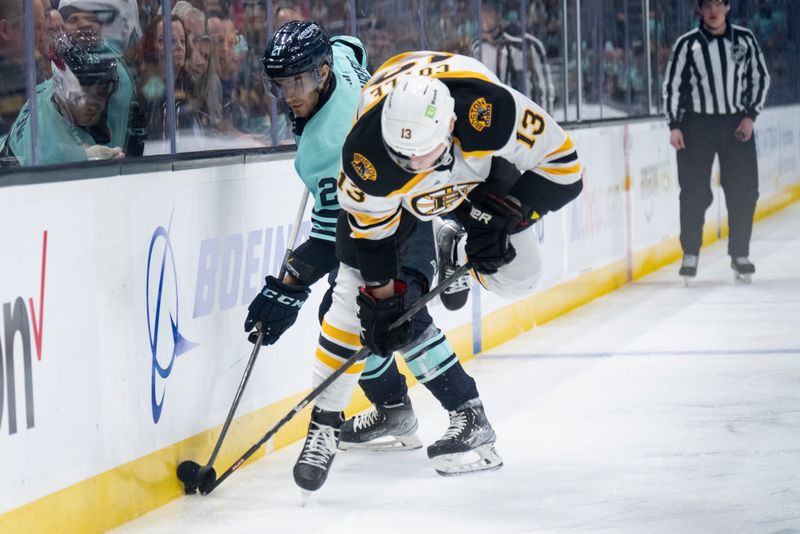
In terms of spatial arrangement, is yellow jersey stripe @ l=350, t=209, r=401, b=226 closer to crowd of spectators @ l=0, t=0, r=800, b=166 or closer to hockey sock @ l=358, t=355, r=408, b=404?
crowd of spectators @ l=0, t=0, r=800, b=166

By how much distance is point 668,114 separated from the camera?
808 cm

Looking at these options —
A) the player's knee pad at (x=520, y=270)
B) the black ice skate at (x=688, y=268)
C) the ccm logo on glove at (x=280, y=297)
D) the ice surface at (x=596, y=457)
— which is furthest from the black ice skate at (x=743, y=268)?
the ccm logo on glove at (x=280, y=297)

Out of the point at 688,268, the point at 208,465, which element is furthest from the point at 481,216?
the point at 688,268

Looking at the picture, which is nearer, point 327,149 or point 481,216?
point 481,216

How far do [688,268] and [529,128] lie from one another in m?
4.54

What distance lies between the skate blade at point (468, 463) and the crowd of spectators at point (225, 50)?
122 cm

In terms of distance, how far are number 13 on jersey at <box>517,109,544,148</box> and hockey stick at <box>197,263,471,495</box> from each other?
0.43m

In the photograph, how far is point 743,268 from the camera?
8055mm

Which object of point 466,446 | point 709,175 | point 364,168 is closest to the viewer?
point 364,168

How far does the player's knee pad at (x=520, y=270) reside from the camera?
3986 mm

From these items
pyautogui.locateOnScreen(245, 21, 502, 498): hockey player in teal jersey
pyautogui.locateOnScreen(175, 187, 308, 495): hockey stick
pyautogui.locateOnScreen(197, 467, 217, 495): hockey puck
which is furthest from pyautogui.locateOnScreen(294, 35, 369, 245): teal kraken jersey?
pyautogui.locateOnScreen(197, 467, 217, 495): hockey puck

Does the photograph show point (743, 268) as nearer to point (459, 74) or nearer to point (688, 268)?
point (688, 268)

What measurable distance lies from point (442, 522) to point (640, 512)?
0.50 metres

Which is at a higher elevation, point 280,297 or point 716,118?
point 716,118
